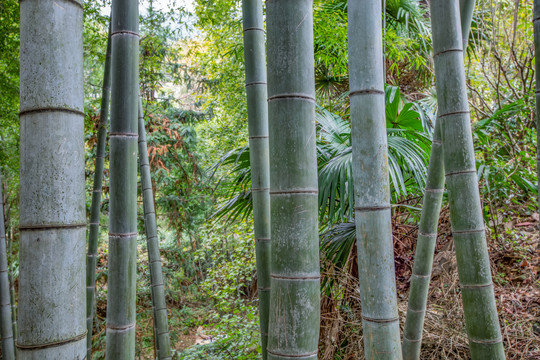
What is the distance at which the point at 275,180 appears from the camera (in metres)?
1.26

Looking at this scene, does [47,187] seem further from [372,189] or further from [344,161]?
[344,161]

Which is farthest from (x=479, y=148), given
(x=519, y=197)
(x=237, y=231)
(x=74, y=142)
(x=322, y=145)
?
(x=74, y=142)

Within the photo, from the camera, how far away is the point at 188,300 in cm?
905

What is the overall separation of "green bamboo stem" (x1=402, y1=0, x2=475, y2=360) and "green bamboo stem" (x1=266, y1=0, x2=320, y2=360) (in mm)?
917

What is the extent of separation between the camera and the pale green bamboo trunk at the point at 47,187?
0.94 meters

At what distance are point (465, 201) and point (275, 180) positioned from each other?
0.78 m

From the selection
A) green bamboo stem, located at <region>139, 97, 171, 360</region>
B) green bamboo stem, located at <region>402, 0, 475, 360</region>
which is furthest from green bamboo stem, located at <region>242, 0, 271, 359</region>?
green bamboo stem, located at <region>139, 97, 171, 360</region>

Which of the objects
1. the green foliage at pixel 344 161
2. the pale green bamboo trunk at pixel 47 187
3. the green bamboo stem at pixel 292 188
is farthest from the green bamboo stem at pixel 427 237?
the pale green bamboo trunk at pixel 47 187

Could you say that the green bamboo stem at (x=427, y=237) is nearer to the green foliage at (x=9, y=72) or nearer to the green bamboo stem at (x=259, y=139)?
the green bamboo stem at (x=259, y=139)

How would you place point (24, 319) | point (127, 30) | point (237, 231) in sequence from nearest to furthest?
1. point (24, 319)
2. point (127, 30)
3. point (237, 231)

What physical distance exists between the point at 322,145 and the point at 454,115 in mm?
1381

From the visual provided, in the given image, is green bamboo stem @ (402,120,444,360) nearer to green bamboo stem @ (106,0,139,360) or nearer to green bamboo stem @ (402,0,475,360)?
green bamboo stem @ (402,0,475,360)

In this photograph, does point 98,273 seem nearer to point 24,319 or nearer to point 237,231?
point 237,231

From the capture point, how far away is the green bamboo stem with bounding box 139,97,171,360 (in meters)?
3.54
